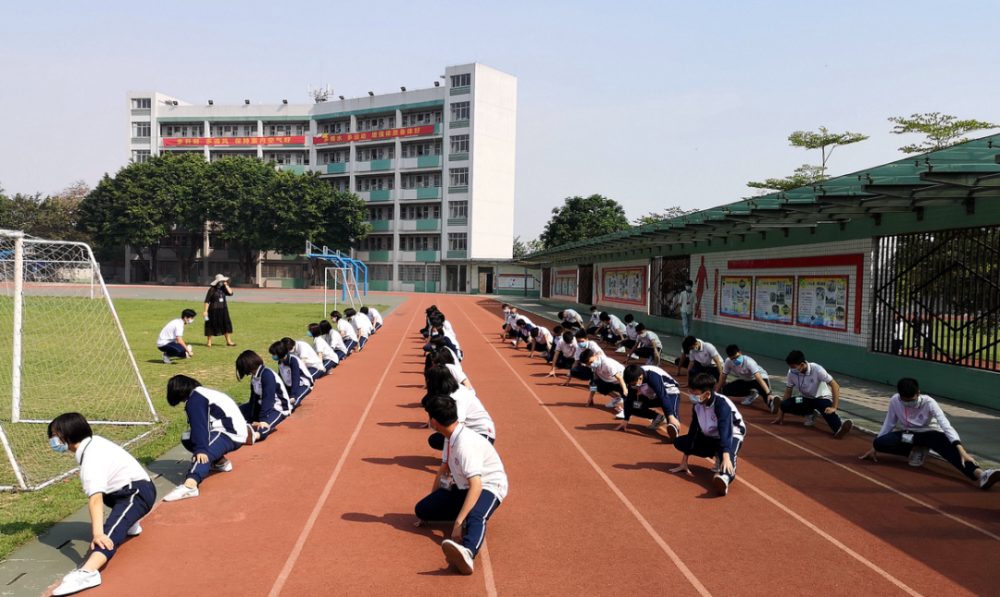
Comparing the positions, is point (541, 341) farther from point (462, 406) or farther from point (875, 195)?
point (462, 406)

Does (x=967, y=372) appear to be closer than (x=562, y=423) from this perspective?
No

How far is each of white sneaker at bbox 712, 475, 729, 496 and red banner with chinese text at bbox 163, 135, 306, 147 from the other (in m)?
64.5

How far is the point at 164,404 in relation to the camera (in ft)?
29.8

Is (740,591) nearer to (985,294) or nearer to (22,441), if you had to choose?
(22,441)

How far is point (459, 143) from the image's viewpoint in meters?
55.8

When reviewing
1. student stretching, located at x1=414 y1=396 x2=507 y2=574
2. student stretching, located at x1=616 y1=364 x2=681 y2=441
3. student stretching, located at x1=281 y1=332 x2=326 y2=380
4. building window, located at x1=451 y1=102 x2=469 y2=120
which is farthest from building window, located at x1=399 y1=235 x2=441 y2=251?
student stretching, located at x1=414 y1=396 x2=507 y2=574

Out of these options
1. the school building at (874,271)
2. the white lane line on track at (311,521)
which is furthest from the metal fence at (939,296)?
the white lane line on track at (311,521)

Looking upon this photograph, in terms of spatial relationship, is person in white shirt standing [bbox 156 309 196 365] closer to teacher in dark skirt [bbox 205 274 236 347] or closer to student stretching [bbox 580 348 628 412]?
teacher in dark skirt [bbox 205 274 236 347]

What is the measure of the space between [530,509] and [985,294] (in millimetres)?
8742

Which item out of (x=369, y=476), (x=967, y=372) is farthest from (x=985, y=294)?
(x=369, y=476)

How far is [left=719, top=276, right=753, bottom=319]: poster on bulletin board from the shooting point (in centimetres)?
1652

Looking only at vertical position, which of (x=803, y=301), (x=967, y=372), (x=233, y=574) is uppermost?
(x=803, y=301)

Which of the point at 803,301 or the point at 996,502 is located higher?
the point at 803,301

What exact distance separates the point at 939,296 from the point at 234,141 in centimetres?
6750
